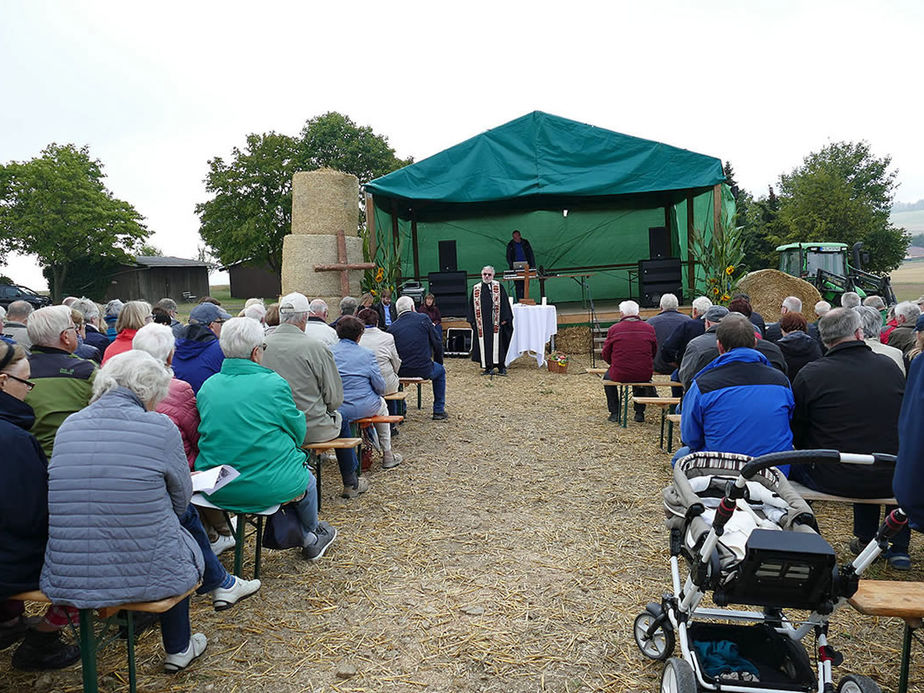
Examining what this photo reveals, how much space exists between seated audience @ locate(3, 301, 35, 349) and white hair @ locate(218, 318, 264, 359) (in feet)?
7.72

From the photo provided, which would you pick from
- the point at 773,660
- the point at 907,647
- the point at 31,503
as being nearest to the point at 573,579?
the point at 773,660

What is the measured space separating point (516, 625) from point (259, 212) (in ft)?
122

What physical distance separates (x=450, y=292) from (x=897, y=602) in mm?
10318

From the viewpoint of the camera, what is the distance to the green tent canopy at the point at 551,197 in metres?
11.3

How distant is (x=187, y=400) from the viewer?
3.31 m

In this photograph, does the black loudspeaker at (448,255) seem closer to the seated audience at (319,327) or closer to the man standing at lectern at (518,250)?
the man standing at lectern at (518,250)

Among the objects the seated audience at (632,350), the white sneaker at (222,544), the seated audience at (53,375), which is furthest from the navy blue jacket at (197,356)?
the seated audience at (632,350)

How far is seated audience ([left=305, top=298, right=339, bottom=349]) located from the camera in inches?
212

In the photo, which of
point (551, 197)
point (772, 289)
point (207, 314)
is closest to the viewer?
point (207, 314)

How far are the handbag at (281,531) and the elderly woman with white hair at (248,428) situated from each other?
184mm

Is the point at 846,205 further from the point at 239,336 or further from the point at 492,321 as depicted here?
the point at 239,336

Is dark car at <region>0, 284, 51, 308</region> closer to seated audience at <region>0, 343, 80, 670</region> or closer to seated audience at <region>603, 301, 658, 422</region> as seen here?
seated audience at <region>603, 301, 658, 422</region>

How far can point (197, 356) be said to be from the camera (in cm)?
417

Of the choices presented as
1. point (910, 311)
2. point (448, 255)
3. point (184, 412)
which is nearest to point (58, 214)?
point (448, 255)
